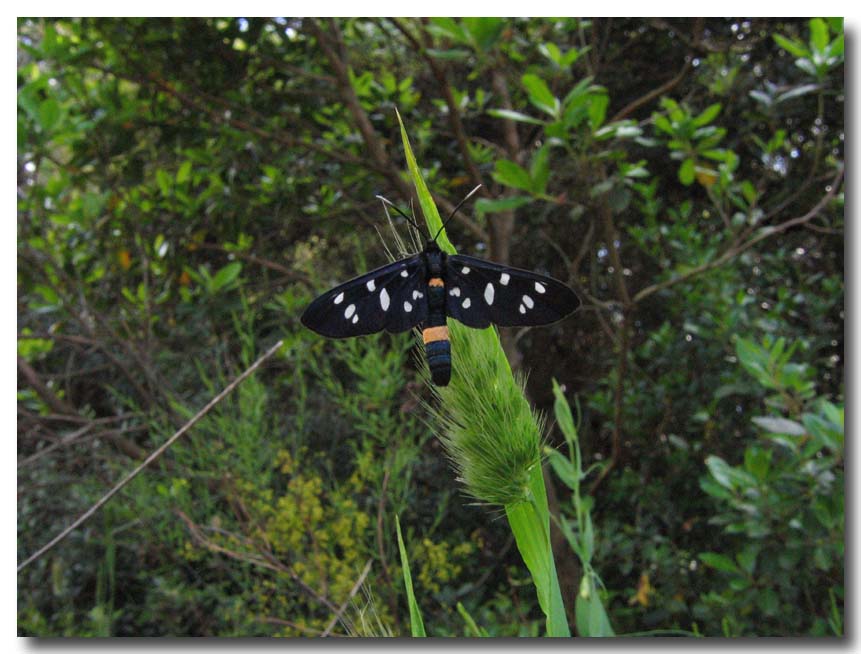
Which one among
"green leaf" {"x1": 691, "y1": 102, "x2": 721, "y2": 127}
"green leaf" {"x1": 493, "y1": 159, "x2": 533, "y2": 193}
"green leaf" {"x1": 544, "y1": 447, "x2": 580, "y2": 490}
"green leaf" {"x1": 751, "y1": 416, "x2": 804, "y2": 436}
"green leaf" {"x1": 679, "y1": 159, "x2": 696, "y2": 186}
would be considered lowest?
"green leaf" {"x1": 544, "y1": 447, "x2": 580, "y2": 490}

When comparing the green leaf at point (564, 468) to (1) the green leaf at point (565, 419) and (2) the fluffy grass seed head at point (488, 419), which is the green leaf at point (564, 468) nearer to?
(1) the green leaf at point (565, 419)

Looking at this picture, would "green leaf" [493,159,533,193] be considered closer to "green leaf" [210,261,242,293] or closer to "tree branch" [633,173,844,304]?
"tree branch" [633,173,844,304]

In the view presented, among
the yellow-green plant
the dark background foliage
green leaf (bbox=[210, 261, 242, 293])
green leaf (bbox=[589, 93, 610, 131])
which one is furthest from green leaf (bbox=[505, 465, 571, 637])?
green leaf (bbox=[210, 261, 242, 293])

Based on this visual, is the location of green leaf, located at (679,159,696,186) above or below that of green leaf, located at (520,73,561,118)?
below

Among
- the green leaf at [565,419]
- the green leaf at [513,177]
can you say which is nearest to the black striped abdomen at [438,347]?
the green leaf at [565,419]

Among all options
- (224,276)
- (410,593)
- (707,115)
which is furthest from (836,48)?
(410,593)

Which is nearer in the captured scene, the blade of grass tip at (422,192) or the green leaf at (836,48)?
the blade of grass tip at (422,192)

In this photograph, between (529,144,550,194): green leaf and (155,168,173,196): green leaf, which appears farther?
(155,168,173,196): green leaf

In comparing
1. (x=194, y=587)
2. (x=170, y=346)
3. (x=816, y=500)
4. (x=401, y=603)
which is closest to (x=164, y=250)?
(x=170, y=346)
